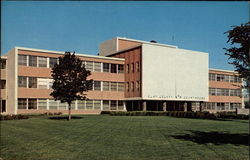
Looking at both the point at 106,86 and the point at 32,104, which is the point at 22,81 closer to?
the point at 32,104

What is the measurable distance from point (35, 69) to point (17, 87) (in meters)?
3.51

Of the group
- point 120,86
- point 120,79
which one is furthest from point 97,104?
point 120,79

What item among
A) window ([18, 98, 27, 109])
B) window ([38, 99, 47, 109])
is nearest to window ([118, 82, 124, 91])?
window ([38, 99, 47, 109])

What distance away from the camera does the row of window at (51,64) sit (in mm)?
42188

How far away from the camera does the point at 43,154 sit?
1063cm

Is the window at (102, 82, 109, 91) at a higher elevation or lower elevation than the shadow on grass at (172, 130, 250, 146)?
higher

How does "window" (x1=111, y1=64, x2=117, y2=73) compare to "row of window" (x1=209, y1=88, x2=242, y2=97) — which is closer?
"window" (x1=111, y1=64, x2=117, y2=73)

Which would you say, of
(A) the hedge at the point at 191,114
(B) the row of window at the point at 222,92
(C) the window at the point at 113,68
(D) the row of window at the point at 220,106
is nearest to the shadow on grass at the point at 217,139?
(A) the hedge at the point at 191,114

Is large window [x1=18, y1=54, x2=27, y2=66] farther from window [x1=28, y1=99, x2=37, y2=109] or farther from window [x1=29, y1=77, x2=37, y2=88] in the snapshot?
window [x1=28, y1=99, x2=37, y2=109]

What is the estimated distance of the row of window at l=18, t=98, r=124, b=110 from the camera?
42.2 metres

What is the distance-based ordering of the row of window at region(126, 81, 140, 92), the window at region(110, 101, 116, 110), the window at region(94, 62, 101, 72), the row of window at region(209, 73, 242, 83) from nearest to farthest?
the row of window at region(126, 81, 140, 92)
the window at region(94, 62, 101, 72)
the window at region(110, 101, 116, 110)
the row of window at region(209, 73, 242, 83)

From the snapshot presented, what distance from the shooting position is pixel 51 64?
44188 mm

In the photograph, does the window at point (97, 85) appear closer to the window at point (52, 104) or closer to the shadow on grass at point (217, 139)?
the window at point (52, 104)

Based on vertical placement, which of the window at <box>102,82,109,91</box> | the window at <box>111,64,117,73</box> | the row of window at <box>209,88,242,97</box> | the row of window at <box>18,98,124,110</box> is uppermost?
the window at <box>111,64,117,73</box>
